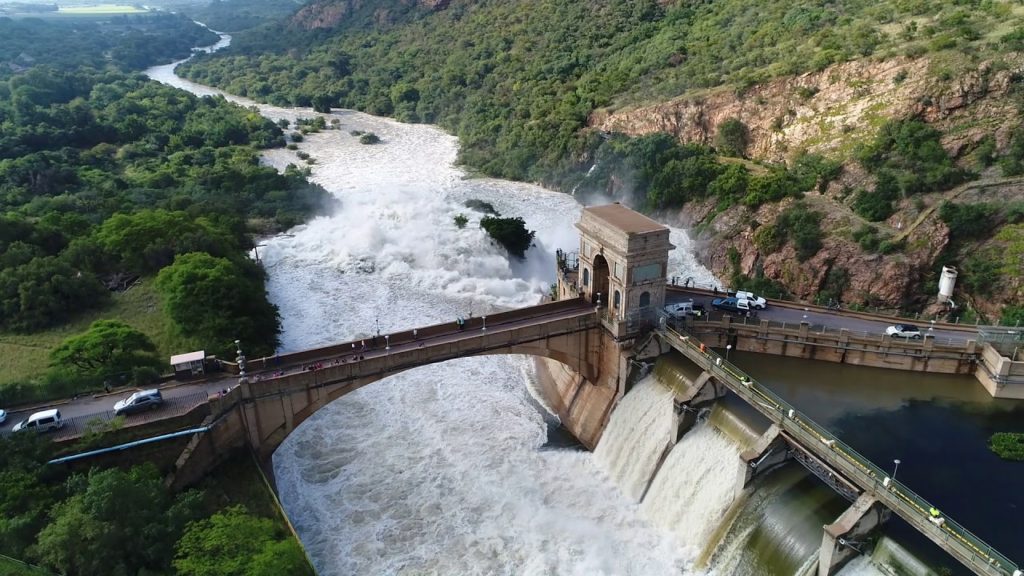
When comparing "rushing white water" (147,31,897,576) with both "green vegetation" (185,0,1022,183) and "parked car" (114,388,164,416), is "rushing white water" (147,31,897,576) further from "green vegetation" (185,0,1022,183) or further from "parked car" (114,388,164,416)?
"green vegetation" (185,0,1022,183)

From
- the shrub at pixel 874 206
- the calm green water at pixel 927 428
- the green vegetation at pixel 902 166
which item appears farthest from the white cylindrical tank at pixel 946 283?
the calm green water at pixel 927 428

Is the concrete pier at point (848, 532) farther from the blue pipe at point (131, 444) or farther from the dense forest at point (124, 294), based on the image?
the blue pipe at point (131, 444)

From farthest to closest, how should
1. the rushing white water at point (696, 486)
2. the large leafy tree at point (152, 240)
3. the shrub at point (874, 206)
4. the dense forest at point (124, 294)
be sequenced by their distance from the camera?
the shrub at point (874, 206)
the large leafy tree at point (152, 240)
the rushing white water at point (696, 486)
the dense forest at point (124, 294)

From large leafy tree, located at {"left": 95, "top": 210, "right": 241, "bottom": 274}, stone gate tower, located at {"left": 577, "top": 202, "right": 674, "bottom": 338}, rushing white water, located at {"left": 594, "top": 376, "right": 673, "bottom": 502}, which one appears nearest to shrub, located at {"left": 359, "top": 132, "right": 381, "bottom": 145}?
large leafy tree, located at {"left": 95, "top": 210, "right": 241, "bottom": 274}

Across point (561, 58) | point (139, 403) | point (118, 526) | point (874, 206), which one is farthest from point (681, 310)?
point (561, 58)

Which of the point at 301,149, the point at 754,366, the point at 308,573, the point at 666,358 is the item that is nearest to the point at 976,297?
the point at 754,366

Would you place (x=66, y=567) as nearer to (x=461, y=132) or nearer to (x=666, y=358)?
(x=666, y=358)

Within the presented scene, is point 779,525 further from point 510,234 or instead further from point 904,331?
point 510,234
